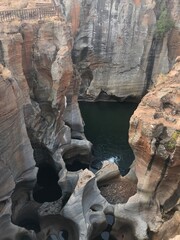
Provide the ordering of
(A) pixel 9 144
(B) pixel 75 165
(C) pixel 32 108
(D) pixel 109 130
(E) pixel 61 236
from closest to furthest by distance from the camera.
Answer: (A) pixel 9 144
(E) pixel 61 236
(C) pixel 32 108
(B) pixel 75 165
(D) pixel 109 130

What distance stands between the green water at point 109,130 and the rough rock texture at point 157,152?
256 inches

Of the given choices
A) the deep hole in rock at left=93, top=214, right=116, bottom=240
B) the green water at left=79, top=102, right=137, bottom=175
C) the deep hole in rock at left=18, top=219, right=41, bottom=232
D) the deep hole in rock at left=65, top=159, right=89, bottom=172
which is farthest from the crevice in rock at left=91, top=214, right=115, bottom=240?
the deep hole in rock at left=65, top=159, right=89, bottom=172

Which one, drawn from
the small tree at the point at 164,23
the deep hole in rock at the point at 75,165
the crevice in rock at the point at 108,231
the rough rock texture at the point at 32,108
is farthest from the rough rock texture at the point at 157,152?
the small tree at the point at 164,23

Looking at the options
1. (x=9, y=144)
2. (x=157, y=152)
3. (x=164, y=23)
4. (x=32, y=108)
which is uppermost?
(x=164, y=23)

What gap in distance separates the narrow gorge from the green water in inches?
4.9

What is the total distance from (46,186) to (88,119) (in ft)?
29.0

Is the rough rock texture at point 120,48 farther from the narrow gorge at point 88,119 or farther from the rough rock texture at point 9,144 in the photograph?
the rough rock texture at point 9,144

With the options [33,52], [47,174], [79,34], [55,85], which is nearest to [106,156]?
[47,174]

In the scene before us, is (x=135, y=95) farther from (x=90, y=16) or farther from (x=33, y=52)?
(x=33, y=52)

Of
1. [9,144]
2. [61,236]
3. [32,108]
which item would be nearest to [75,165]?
[32,108]

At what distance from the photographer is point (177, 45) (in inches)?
1120

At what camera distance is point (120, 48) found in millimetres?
28562

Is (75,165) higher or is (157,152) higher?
(157,152)

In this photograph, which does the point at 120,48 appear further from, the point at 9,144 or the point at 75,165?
the point at 9,144
